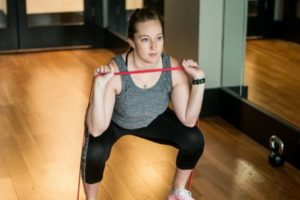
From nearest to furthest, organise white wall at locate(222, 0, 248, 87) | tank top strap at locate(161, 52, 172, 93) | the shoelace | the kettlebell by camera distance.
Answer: tank top strap at locate(161, 52, 172, 93) < the shoelace < the kettlebell < white wall at locate(222, 0, 248, 87)

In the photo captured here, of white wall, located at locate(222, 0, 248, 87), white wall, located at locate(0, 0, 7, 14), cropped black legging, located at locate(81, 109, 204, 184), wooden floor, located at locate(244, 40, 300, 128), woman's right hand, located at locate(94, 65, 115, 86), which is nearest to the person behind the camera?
woman's right hand, located at locate(94, 65, 115, 86)

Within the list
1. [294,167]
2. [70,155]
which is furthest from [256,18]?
[70,155]

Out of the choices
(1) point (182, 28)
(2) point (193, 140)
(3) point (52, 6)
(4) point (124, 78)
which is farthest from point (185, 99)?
(3) point (52, 6)

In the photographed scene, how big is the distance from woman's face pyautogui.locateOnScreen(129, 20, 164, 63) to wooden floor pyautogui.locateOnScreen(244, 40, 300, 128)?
110 centimetres

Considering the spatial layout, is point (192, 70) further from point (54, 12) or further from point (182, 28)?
point (54, 12)

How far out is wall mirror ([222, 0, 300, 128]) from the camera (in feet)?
11.1

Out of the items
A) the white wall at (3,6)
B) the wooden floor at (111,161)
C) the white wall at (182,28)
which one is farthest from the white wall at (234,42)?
the white wall at (3,6)

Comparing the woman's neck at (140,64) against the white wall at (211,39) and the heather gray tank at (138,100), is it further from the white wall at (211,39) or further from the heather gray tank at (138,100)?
the white wall at (211,39)

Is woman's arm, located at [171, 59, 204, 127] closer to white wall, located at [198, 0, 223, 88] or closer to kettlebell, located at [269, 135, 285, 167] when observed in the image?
kettlebell, located at [269, 135, 285, 167]

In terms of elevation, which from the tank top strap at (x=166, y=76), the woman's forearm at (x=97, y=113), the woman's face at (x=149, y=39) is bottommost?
the woman's forearm at (x=97, y=113)

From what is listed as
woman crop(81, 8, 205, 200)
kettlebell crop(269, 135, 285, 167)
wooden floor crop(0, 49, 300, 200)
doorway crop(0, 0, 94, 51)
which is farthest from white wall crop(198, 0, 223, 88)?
doorway crop(0, 0, 94, 51)

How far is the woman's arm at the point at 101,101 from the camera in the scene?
7.63 feet

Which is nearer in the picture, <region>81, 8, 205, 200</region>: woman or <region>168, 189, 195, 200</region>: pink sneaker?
<region>81, 8, 205, 200</region>: woman

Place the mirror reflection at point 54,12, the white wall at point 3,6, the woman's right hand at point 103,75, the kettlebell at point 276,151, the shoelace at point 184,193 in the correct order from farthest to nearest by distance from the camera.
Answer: the mirror reflection at point 54,12, the white wall at point 3,6, the kettlebell at point 276,151, the shoelace at point 184,193, the woman's right hand at point 103,75
